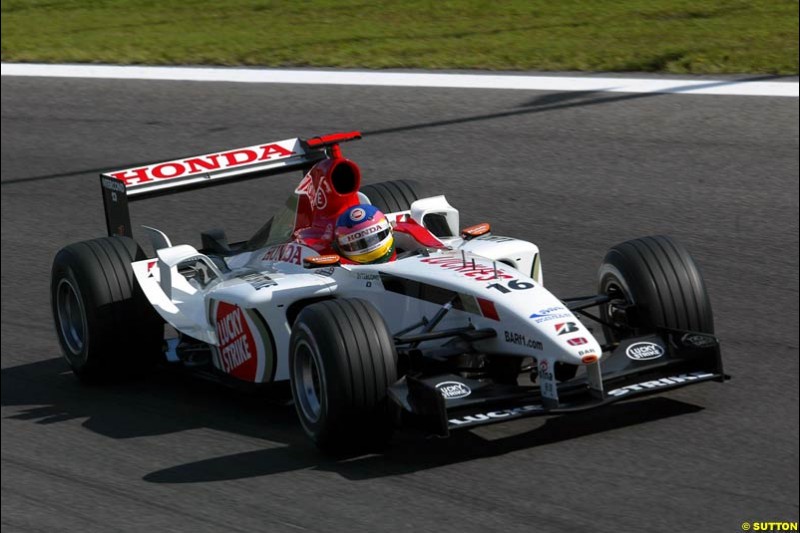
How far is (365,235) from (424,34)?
29.8 feet

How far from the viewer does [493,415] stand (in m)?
6.74

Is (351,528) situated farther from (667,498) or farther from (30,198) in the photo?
(30,198)

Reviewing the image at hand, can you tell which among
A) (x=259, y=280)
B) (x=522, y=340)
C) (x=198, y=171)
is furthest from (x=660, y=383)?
(x=198, y=171)

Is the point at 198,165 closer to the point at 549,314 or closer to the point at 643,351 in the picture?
the point at 549,314

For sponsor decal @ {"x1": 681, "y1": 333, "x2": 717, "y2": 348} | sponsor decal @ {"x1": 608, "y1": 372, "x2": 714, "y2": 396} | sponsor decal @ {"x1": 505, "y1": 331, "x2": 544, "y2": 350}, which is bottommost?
sponsor decal @ {"x1": 608, "y1": 372, "x2": 714, "y2": 396}

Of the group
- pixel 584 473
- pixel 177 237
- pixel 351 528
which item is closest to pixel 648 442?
pixel 584 473

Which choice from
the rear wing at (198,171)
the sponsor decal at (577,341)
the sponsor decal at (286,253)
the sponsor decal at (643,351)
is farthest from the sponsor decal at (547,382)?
the rear wing at (198,171)

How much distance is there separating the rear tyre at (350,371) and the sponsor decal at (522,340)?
595 millimetres

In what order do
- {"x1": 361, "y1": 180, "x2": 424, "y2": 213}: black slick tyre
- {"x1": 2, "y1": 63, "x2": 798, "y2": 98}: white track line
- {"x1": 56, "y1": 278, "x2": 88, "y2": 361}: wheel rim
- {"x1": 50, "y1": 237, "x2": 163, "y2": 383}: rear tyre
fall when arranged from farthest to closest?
{"x1": 2, "y1": 63, "x2": 798, "y2": 98}: white track line, {"x1": 361, "y1": 180, "x2": 424, "y2": 213}: black slick tyre, {"x1": 56, "y1": 278, "x2": 88, "y2": 361}: wheel rim, {"x1": 50, "y1": 237, "x2": 163, "y2": 383}: rear tyre

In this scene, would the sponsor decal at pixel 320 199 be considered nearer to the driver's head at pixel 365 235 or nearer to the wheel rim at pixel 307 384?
the driver's head at pixel 365 235

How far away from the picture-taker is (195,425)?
7.93 metres

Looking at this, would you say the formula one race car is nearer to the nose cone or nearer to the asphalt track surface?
the nose cone

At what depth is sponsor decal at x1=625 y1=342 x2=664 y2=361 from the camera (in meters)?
7.18

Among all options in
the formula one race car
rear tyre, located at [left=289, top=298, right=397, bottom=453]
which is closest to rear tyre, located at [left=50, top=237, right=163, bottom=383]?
the formula one race car
